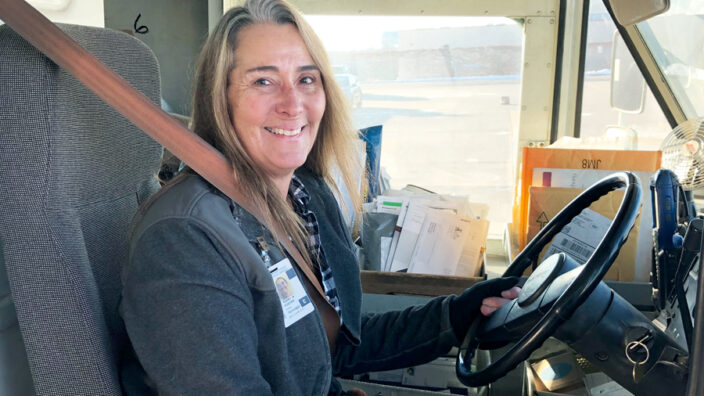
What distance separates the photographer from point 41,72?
1.03 metres

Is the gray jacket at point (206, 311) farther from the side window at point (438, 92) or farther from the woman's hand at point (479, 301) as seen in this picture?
the side window at point (438, 92)

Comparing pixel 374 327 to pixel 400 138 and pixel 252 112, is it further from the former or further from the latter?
pixel 400 138

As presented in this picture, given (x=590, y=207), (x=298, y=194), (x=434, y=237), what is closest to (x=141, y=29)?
(x=434, y=237)

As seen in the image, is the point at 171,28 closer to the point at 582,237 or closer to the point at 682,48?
the point at 582,237

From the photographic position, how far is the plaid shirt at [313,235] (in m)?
1.51

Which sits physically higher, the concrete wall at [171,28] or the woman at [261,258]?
the concrete wall at [171,28]

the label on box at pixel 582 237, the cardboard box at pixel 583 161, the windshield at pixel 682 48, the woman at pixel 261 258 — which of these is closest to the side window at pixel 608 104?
the windshield at pixel 682 48

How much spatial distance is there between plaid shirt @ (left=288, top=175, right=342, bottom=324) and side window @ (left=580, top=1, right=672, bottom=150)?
63.5 inches

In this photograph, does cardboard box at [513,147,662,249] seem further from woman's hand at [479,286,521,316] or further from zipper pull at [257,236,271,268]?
zipper pull at [257,236,271,268]

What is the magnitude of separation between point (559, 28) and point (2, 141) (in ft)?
8.18

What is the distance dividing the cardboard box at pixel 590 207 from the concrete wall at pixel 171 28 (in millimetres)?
1798

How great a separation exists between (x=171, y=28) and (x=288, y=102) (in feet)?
7.08

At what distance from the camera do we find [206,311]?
1.03 metres

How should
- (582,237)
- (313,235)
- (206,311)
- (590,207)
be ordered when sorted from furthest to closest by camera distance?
(590,207), (582,237), (313,235), (206,311)
